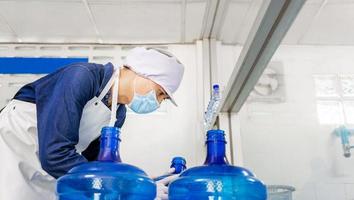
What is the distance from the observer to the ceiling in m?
2.17

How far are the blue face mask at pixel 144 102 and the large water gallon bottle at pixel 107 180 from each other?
64cm

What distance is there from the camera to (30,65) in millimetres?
2430

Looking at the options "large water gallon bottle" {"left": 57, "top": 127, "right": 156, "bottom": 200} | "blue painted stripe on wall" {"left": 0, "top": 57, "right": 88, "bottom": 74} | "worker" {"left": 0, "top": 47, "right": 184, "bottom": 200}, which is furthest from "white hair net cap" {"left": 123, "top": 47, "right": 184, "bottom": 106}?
"blue painted stripe on wall" {"left": 0, "top": 57, "right": 88, "bottom": 74}

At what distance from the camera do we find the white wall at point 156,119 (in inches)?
91.0

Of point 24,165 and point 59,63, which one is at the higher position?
point 59,63

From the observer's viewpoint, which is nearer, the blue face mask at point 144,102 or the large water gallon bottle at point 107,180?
the large water gallon bottle at point 107,180

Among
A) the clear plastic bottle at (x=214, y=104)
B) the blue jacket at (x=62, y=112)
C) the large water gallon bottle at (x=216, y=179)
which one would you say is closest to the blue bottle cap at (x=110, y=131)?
the large water gallon bottle at (x=216, y=179)

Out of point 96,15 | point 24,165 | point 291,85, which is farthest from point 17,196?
point 96,15

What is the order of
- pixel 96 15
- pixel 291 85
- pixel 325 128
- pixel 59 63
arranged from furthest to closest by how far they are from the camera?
1. pixel 59 63
2. pixel 96 15
3. pixel 291 85
4. pixel 325 128

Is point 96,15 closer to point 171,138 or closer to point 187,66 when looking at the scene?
point 187,66

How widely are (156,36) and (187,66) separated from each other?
0.93 feet

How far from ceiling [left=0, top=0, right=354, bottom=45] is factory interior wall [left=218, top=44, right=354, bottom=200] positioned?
505 millimetres

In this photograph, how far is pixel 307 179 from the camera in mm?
1281

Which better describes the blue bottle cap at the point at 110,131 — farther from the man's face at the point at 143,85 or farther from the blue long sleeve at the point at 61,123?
the man's face at the point at 143,85
